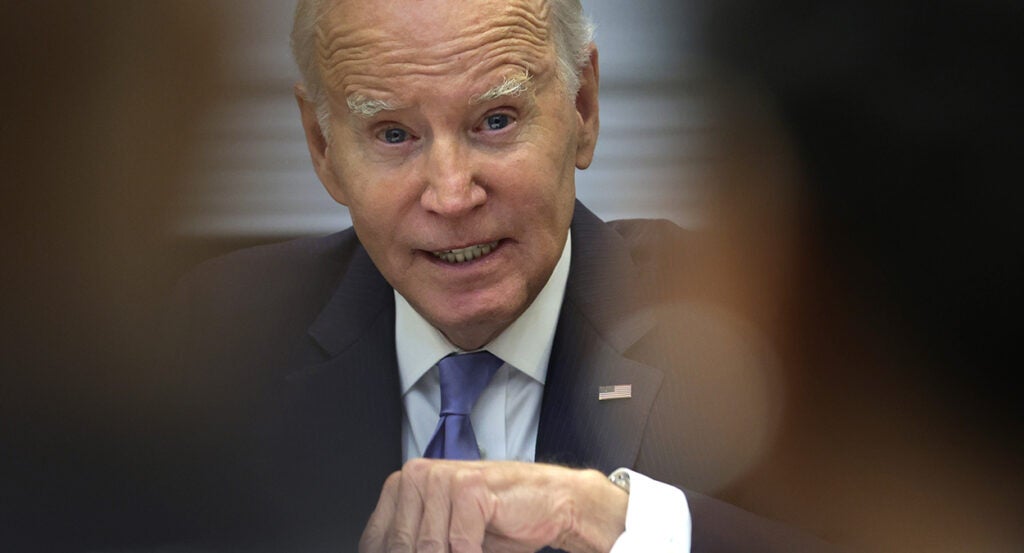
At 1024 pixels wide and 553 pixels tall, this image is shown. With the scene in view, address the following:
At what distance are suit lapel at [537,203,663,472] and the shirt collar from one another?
0.05ft

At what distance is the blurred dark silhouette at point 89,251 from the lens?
1.21m

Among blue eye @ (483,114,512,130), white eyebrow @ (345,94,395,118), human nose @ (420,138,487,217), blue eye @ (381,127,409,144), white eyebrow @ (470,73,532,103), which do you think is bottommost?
human nose @ (420,138,487,217)

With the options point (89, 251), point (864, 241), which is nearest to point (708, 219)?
point (864, 241)

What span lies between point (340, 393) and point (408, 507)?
8.6 inches

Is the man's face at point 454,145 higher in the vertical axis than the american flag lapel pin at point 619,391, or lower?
higher

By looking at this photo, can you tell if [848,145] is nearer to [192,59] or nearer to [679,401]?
[679,401]

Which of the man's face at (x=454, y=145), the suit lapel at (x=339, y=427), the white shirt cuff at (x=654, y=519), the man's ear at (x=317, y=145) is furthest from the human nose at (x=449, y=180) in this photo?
the white shirt cuff at (x=654, y=519)

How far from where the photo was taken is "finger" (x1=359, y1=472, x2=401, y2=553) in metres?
1.08

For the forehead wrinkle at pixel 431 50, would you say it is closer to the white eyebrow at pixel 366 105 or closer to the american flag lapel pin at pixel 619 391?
the white eyebrow at pixel 366 105

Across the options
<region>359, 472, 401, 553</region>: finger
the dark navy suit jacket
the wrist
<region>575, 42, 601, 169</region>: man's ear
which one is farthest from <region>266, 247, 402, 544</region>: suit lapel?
<region>575, 42, 601, 169</region>: man's ear

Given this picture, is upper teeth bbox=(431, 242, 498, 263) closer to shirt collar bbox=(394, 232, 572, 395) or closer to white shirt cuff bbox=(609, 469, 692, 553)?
shirt collar bbox=(394, 232, 572, 395)

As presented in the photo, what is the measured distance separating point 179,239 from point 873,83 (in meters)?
0.86

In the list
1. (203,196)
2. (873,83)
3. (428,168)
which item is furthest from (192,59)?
(873,83)

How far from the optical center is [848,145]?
1.26 meters
